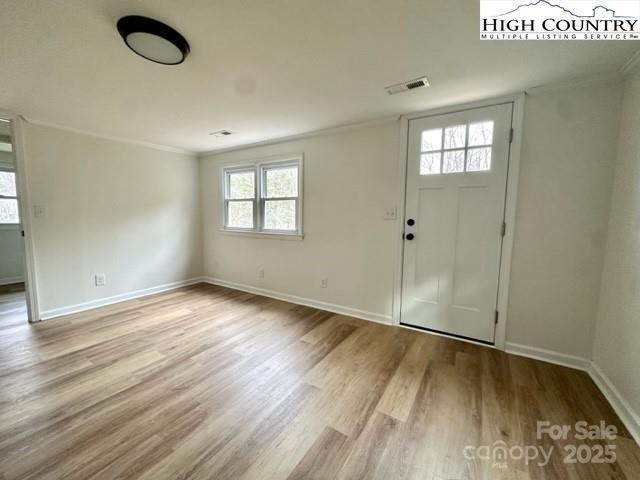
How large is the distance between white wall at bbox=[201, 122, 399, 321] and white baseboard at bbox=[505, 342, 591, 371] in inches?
45.8

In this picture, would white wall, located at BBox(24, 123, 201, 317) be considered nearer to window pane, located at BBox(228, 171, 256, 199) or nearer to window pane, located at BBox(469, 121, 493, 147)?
window pane, located at BBox(228, 171, 256, 199)

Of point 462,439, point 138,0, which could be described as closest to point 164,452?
point 462,439

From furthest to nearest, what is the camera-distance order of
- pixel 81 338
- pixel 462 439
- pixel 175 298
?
pixel 175 298 < pixel 81 338 < pixel 462 439

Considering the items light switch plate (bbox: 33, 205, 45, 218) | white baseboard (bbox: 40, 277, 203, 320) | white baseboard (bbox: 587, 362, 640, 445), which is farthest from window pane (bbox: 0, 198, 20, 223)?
white baseboard (bbox: 587, 362, 640, 445)

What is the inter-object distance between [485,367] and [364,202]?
192 centimetres

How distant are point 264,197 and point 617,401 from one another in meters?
3.92

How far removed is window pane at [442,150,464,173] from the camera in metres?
2.39

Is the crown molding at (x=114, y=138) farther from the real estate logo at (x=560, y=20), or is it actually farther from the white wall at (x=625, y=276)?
the white wall at (x=625, y=276)

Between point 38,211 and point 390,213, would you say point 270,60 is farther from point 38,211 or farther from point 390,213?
point 38,211

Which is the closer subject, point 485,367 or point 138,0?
point 138,0

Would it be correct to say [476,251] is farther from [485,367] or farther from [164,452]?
[164,452]

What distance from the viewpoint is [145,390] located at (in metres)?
1.75

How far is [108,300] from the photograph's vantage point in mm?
3398

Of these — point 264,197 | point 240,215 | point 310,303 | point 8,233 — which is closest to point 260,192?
point 264,197
